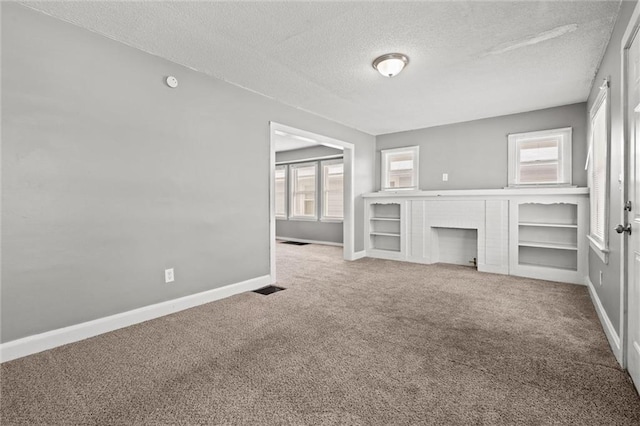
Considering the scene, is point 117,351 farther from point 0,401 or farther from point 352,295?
point 352,295

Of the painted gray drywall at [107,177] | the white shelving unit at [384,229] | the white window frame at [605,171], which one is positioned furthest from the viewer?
the white shelving unit at [384,229]

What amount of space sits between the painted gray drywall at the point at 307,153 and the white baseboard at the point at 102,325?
15.7 feet

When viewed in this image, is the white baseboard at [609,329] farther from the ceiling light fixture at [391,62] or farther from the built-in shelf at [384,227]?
the built-in shelf at [384,227]

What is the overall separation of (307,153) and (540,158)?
5.01 m

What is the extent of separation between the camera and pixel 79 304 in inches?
99.0

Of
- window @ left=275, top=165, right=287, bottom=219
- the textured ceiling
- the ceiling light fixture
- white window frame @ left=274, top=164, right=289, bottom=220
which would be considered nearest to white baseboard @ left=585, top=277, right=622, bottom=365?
the textured ceiling

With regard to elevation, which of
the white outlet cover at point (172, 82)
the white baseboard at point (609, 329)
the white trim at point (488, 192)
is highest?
the white outlet cover at point (172, 82)

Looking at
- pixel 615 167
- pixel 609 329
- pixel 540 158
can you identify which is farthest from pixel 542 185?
pixel 609 329

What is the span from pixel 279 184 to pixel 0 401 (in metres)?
7.50

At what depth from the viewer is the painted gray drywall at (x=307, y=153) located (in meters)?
7.74

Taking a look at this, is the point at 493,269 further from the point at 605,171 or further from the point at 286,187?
the point at 286,187

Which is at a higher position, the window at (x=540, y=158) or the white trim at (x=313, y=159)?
the white trim at (x=313, y=159)

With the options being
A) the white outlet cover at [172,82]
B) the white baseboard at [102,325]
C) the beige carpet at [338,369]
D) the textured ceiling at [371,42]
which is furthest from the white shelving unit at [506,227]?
the white outlet cover at [172,82]

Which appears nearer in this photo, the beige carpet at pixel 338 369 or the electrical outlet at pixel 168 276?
the beige carpet at pixel 338 369
